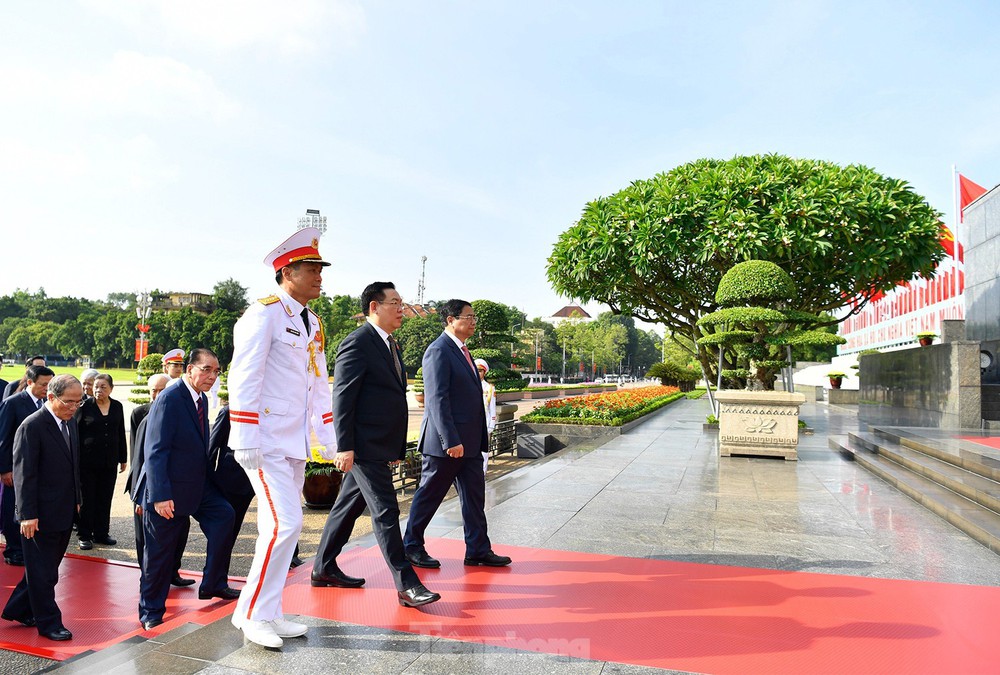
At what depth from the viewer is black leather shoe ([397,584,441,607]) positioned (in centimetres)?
336

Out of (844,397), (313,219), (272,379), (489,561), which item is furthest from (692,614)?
(313,219)

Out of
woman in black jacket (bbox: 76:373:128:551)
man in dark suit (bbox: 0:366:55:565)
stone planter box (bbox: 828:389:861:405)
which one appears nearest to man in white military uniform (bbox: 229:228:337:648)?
man in dark suit (bbox: 0:366:55:565)

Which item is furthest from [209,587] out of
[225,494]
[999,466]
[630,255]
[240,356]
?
[630,255]

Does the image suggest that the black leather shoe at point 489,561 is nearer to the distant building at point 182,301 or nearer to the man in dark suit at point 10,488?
the man in dark suit at point 10,488

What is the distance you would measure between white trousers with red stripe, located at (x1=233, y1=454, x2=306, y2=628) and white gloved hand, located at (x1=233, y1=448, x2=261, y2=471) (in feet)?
0.16

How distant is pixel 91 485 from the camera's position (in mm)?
5879

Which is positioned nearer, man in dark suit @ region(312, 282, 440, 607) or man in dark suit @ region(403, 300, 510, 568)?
man in dark suit @ region(312, 282, 440, 607)

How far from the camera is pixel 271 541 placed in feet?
9.84

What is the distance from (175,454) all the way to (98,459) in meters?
2.99

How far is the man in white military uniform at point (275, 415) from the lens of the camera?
2.95m

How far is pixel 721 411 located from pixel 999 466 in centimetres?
401

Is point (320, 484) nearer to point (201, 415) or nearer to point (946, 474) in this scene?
point (201, 415)

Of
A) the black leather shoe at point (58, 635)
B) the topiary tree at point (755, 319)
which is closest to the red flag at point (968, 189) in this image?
the topiary tree at point (755, 319)

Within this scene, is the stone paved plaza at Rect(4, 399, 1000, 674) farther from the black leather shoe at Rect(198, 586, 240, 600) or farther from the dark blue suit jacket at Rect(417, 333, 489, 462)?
the dark blue suit jacket at Rect(417, 333, 489, 462)
